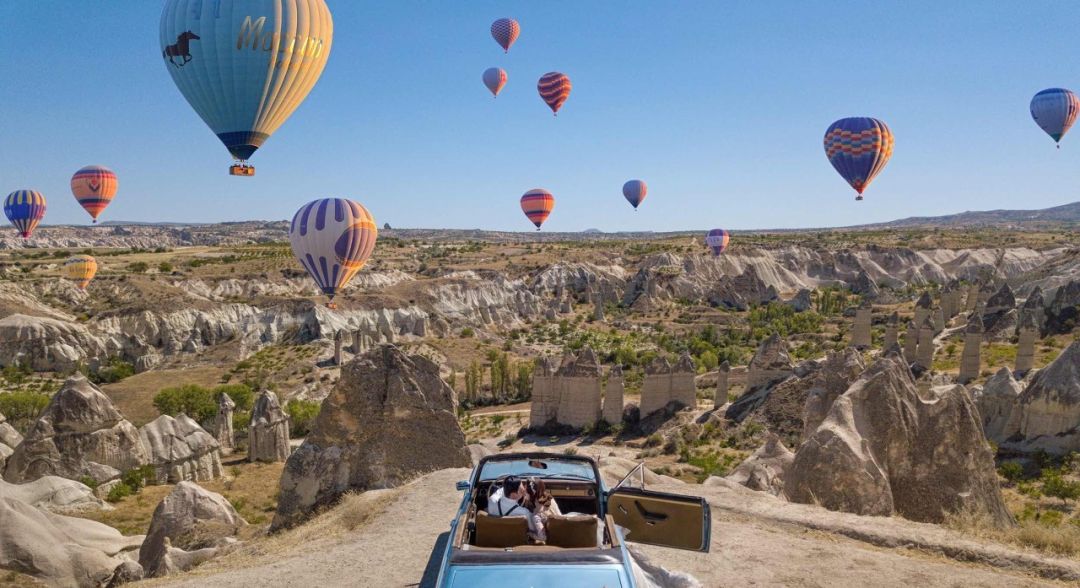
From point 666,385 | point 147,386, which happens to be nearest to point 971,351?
point 666,385

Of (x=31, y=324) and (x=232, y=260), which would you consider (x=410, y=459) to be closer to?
(x=31, y=324)

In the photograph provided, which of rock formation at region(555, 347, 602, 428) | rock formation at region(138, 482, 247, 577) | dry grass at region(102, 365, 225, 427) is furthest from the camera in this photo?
dry grass at region(102, 365, 225, 427)

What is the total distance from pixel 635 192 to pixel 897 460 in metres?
90.7

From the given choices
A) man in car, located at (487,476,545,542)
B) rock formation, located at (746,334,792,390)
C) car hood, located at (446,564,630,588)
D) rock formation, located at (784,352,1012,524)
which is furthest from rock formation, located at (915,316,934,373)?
car hood, located at (446,564,630,588)

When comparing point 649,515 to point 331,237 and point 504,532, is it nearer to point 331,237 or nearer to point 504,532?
point 504,532

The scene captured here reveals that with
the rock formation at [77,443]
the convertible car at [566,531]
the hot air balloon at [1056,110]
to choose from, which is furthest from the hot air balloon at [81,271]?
the hot air balloon at [1056,110]

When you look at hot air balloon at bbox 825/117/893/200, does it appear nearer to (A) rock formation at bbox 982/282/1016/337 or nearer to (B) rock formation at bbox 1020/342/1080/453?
(A) rock formation at bbox 982/282/1016/337

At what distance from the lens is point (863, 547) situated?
10.7 meters

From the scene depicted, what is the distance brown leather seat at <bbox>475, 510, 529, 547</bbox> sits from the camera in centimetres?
654

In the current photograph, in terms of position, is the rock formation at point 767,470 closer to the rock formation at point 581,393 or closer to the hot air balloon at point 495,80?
the rock formation at point 581,393

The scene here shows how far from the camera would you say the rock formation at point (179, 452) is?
27609 mm

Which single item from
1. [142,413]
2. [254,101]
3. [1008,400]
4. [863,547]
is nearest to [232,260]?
[142,413]

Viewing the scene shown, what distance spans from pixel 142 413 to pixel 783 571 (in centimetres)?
4118

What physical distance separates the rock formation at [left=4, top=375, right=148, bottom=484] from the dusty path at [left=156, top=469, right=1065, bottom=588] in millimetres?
16418
